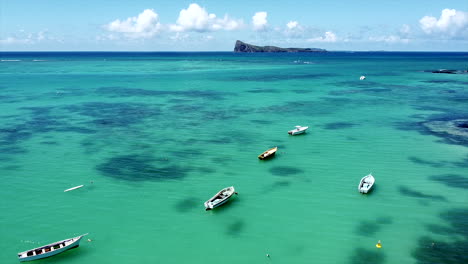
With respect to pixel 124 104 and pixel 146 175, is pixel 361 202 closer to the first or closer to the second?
pixel 146 175

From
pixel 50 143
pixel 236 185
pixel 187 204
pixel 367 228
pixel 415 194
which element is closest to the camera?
pixel 367 228

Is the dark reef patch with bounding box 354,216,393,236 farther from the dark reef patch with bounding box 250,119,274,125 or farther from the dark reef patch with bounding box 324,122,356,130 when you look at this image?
the dark reef patch with bounding box 250,119,274,125

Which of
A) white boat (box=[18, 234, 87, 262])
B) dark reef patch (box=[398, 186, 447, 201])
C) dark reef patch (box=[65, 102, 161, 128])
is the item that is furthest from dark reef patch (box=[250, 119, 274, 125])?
white boat (box=[18, 234, 87, 262])

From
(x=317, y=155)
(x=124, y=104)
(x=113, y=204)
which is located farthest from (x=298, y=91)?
(x=113, y=204)

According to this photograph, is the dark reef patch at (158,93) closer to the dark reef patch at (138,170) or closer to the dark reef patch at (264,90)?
the dark reef patch at (264,90)

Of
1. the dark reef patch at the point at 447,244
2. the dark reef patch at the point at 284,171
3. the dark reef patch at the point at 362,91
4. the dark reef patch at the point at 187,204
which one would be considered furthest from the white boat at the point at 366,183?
the dark reef patch at the point at 362,91

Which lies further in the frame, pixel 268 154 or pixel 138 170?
pixel 268 154

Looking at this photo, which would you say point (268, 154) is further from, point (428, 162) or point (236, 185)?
point (428, 162)

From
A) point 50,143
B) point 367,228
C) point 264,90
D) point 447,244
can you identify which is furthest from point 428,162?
point 264,90

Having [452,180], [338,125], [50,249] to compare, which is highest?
[338,125]
